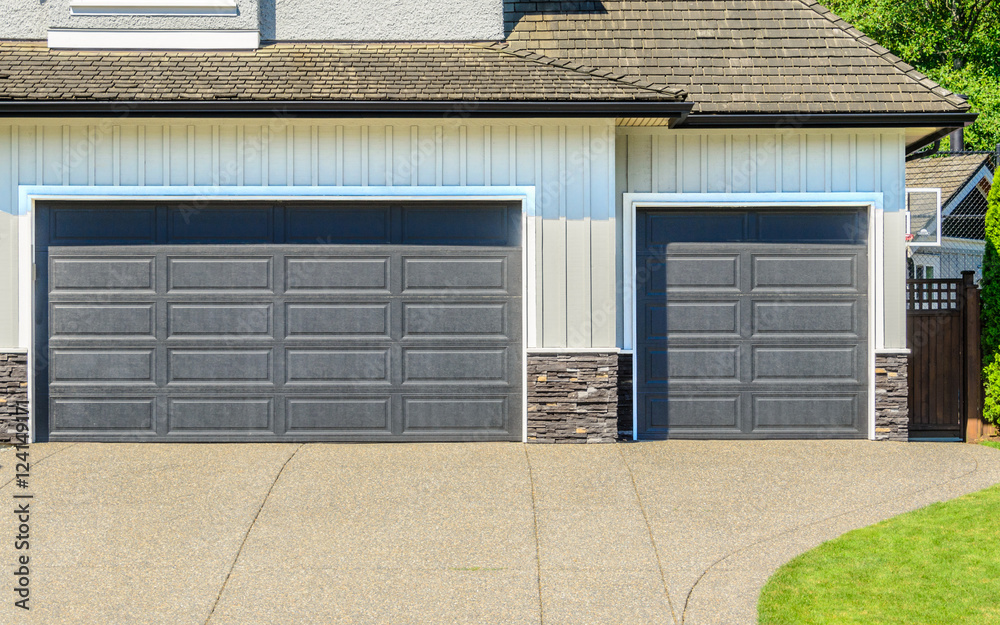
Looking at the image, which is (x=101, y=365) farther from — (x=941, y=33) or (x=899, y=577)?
(x=941, y=33)

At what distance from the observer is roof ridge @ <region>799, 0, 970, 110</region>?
9.69m

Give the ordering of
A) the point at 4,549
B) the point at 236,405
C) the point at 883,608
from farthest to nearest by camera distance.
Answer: the point at 236,405 < the point at 4,549 < the point at 883,608

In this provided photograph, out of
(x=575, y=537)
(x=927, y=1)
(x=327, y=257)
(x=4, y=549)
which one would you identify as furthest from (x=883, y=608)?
(x=927, y=1)

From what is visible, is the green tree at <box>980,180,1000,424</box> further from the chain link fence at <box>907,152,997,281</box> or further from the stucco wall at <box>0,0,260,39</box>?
the chain link fence at <box>907,152,997,281</box>

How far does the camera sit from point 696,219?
9820mm

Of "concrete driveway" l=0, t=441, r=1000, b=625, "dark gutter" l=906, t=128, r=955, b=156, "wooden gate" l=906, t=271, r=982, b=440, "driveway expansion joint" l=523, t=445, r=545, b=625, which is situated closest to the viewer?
"driveway expansion joint" l=523, t=445, r=545, b=625

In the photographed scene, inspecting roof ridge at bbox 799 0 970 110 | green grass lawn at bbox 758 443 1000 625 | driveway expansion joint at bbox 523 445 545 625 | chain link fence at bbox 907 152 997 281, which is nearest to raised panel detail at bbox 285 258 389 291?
driveway expansion joint at bbox 523 445 545 625

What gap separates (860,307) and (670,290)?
2.03m

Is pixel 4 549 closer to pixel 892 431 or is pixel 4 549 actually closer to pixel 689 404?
pixel 689 404

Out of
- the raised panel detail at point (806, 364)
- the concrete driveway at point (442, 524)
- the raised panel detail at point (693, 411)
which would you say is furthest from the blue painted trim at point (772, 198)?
the concrete driveway at point (442, 524)

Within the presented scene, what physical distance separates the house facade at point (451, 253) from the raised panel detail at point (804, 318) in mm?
21

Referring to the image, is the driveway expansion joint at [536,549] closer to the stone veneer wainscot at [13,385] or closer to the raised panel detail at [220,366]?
the raised panel detail at [220,366]

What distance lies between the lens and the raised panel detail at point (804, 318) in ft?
32.0

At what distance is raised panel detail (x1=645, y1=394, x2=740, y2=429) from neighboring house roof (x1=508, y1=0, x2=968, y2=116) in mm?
3009
